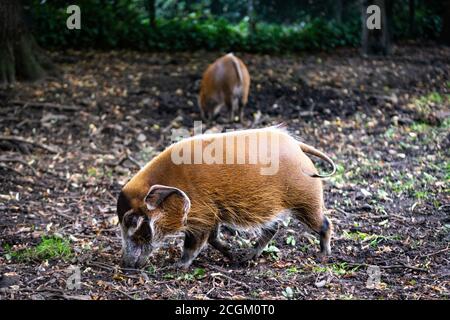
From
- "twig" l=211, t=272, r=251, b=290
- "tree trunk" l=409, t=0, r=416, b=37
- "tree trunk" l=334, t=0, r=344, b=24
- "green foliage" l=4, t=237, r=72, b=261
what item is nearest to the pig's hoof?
"twig" l=211, t=272, r=251, b=290

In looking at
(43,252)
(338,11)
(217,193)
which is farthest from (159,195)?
(338,11)

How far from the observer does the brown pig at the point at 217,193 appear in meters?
4.48

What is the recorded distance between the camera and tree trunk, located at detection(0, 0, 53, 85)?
30.3 ft

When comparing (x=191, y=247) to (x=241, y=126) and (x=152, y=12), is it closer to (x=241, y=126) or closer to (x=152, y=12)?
(x=241, y=126)

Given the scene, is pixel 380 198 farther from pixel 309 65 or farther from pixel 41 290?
pixel 309 65

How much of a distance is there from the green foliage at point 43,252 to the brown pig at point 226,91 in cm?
459

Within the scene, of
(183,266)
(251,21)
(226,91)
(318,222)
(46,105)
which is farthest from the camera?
(251,21)

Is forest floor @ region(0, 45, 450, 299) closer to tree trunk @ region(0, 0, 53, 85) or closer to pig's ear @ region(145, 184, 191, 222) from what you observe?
tree trunk @ region(0, 0, 53, 85)

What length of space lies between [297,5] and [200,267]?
35.7 feet

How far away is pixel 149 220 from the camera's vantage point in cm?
448

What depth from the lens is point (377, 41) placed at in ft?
41.2

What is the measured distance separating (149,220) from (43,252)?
867mm

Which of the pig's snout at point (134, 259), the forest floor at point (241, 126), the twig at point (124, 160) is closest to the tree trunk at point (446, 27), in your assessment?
the forest floor at point (241, 126)
